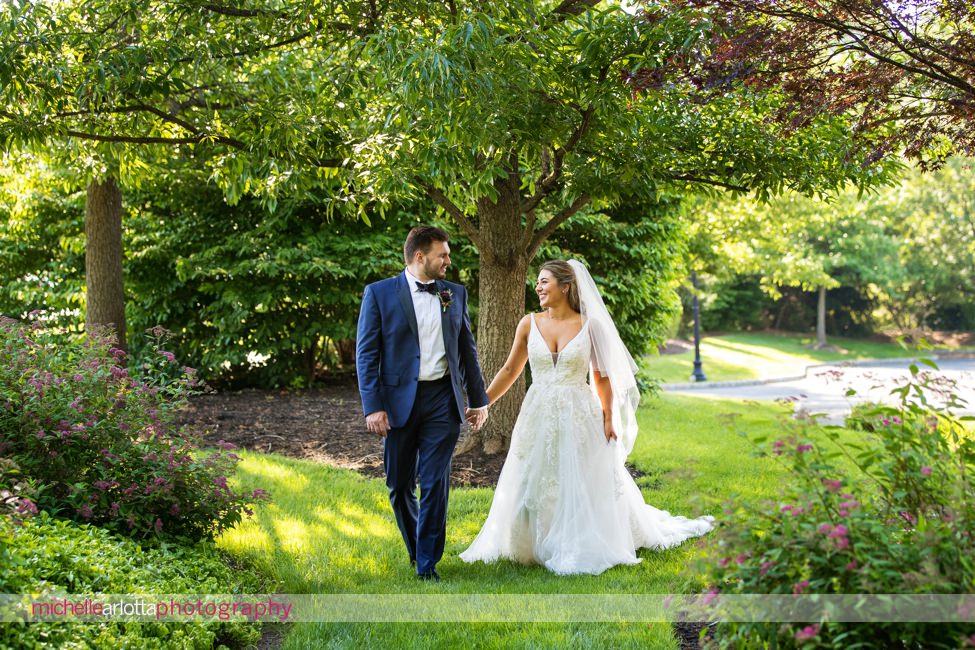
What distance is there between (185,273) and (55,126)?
610 cm

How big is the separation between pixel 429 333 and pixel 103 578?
7.46ft

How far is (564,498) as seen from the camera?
18.3ft

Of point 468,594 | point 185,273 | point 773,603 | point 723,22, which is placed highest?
point 723,22

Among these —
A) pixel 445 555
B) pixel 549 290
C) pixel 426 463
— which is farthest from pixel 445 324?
pixel 445 555

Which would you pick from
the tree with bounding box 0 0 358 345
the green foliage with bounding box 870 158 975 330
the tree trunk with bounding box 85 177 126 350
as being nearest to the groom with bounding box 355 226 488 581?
the tree with bounding box 0 0 358 345

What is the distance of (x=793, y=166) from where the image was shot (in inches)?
267

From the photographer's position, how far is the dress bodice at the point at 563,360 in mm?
5773

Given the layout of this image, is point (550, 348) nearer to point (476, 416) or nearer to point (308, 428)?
point (476, 416)

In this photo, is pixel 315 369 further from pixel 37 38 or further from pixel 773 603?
pixel 773 603

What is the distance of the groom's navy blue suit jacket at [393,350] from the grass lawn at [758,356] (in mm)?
16692

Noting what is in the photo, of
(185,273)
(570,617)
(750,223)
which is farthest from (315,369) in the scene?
(750,223)

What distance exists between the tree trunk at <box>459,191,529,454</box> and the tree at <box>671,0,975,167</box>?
130 inches

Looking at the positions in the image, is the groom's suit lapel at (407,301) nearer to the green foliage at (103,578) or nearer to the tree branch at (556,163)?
the green foliage at (103,578)

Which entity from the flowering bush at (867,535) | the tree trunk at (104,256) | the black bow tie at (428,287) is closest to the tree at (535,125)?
the black bow tie at (428,287)
